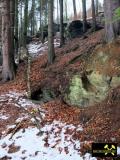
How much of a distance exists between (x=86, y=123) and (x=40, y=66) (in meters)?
7.65

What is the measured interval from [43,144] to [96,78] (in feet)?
10.7

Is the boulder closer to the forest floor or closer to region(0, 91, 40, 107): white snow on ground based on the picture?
the forest floor

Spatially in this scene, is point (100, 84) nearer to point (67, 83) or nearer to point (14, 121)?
point (67, 83)

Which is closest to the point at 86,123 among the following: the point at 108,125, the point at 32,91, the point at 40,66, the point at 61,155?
the point at 108,125

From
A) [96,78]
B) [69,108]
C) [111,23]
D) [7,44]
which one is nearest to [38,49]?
[7,44]

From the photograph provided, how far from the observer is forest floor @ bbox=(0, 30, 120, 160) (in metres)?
9.62

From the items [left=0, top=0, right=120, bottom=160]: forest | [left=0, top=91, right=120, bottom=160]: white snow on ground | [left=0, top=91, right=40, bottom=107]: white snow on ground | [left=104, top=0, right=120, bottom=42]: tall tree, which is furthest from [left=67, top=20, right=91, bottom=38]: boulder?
[left=0, top=91, right=120, bottom=160]: white snow on ground

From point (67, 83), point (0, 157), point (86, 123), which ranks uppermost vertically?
point (67, 83)

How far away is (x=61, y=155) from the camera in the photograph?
31.0ft

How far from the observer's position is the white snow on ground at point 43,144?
9.48 metres

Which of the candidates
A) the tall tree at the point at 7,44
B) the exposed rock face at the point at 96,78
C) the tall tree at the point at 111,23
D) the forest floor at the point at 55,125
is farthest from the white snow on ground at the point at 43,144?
the tall tree at the point at 7,44

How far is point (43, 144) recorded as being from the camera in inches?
403

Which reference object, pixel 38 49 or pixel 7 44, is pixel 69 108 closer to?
pixel 7 44

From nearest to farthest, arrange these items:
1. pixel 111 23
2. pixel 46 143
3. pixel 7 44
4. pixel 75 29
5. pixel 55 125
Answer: pixel 46 143 < pixel 55 125 < pixel 111 23 < pixel 7 44 < pixel 75 29
